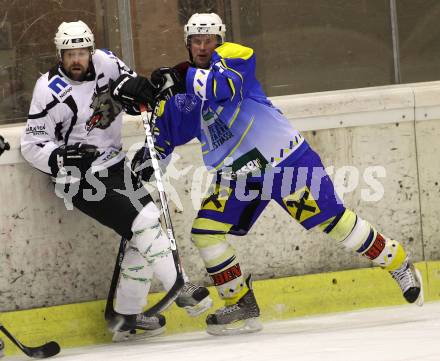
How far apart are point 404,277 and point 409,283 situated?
0.03 meters

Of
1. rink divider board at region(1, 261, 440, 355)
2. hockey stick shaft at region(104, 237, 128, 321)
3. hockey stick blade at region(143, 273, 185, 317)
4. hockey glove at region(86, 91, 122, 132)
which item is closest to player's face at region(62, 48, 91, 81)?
hockey glove at region(86, 91, 122, 132)

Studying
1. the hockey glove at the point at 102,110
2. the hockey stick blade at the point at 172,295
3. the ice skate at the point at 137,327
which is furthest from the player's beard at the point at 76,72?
the ice skate at the point at 137,327

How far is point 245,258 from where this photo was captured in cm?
584

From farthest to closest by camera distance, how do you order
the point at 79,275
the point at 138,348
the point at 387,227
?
1. the point at 387,227
2. the point at 79,275
3. the point at 138,348

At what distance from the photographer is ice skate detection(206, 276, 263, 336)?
17.7 feet

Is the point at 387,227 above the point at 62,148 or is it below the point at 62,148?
below

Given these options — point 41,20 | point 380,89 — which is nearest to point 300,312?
point 380,89

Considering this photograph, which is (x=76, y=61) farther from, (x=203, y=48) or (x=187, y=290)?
(x=187, y=290)

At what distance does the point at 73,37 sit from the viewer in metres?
5.23

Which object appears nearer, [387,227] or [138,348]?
[138,348]

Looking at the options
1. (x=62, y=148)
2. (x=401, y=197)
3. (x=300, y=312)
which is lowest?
(x=300, y=312)

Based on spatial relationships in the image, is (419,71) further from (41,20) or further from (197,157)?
(41,20)

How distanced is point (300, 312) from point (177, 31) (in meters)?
1.45

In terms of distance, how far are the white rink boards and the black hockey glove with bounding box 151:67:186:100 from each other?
101 centimetres
